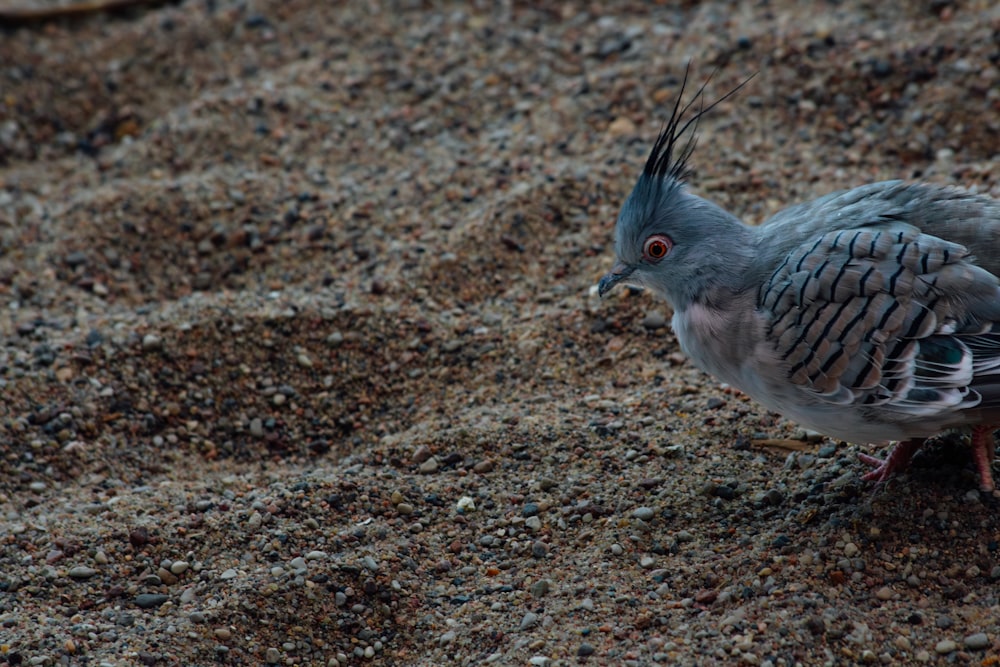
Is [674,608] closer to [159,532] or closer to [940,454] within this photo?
[940,454]

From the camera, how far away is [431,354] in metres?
4.94

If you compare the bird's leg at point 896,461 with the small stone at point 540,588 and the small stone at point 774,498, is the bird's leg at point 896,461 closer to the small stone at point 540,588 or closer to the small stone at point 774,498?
the small stone at point 774,498

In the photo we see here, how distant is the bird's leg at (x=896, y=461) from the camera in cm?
387

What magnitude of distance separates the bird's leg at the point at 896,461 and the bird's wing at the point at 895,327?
14.9 inches

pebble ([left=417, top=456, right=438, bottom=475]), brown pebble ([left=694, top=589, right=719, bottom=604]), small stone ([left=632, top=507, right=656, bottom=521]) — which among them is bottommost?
pebble ([left=417, top=456, right=438, bottom=475])

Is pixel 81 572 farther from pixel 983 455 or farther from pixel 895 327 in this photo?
pixel 983 455

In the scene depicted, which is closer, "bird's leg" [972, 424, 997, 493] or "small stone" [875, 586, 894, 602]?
"small stone" [875, 586, 894, 602]

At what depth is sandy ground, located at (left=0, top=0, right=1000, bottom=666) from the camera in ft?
12.0

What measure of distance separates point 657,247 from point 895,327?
97 centimetres

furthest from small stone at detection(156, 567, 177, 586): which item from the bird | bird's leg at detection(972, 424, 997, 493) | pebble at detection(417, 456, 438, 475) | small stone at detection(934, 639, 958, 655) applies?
bird's leg at detection(972, 424, 997, 493)

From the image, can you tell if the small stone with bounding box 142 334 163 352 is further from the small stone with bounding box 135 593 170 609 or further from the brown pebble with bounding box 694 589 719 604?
the brown pebble with bounding box 694 589 719 604

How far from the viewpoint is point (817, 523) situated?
3.84 m

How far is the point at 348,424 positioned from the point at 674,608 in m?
1.77

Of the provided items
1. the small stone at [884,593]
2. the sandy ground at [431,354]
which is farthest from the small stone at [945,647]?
the small stone at [884,593]
